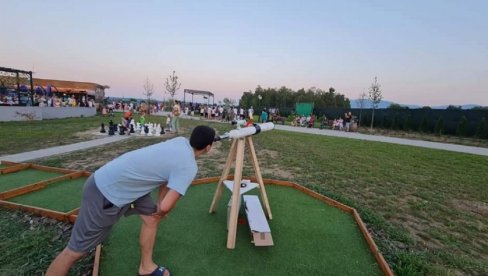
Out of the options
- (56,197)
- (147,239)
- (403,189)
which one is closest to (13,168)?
(56,197)

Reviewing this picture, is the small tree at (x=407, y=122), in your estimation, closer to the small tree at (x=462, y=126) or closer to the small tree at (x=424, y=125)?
the small tree at (x=424, y=125)

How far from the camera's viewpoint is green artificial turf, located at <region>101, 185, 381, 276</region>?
3.15 metres

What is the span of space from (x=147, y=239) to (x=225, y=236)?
54.9 inches

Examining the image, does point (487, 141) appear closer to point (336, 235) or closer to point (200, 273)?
point (336, 235)

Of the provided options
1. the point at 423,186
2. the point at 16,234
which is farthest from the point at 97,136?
the point at 423,186

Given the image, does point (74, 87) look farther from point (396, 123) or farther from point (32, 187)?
point (396, 123)

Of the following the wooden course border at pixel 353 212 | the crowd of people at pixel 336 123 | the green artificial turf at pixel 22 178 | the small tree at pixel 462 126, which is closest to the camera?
the wooden course border at pixel 353 212

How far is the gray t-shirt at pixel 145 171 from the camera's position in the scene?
7.56ft

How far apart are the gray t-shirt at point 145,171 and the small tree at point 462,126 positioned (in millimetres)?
25870

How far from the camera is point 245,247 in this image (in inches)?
142

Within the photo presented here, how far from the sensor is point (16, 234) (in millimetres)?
3707

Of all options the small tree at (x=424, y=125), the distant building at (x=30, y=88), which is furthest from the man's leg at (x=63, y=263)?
the small tree at (x=424, y=125)

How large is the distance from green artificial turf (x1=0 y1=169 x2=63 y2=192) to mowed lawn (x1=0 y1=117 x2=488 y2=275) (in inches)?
35.1

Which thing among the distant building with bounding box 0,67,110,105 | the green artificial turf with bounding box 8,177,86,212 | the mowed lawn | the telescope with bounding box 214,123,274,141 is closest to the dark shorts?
the telescope with bounding box 214,123,274,141
